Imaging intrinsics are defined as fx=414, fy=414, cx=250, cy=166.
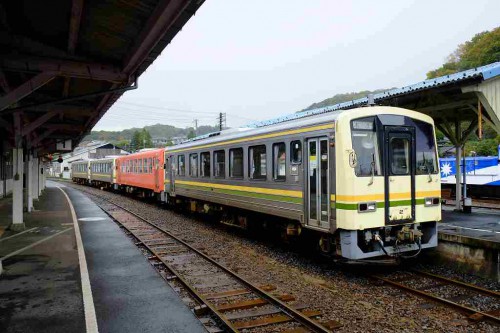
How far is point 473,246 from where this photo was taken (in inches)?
315

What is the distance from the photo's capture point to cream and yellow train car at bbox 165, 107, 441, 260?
7059 mm

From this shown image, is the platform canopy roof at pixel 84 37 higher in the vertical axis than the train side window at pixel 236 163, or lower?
higher

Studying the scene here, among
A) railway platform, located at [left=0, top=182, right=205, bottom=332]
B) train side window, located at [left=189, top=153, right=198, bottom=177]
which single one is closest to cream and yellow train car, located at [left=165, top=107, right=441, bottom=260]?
railway platform, located at [left=0, top=182, right=205, bottom=332]

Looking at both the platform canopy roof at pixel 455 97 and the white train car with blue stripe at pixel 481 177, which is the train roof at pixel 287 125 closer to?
the platform canopy roof at pixel 455 97

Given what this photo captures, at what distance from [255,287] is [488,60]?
43.0m

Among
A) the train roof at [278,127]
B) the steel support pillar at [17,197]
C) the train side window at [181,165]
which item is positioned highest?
the train roof at [278,127]

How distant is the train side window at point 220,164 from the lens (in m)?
11.9

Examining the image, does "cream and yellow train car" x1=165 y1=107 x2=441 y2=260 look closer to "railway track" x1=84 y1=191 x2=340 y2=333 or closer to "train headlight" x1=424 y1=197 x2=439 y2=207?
"train headlight" x1=424 y1=197 x2=439 y2=207

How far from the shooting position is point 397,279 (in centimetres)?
735

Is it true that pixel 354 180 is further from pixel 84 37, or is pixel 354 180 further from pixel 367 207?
pixel 84 37

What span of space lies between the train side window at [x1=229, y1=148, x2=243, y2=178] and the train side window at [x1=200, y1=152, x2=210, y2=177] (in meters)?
1.84

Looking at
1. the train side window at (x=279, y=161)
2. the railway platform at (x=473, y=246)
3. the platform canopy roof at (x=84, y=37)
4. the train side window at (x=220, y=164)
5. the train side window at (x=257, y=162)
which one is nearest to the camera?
the platform canopy roof at (x=84, y=37)

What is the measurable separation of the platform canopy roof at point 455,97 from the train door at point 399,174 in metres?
1.06

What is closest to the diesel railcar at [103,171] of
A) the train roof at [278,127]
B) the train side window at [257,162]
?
the train roof at [278,127]
